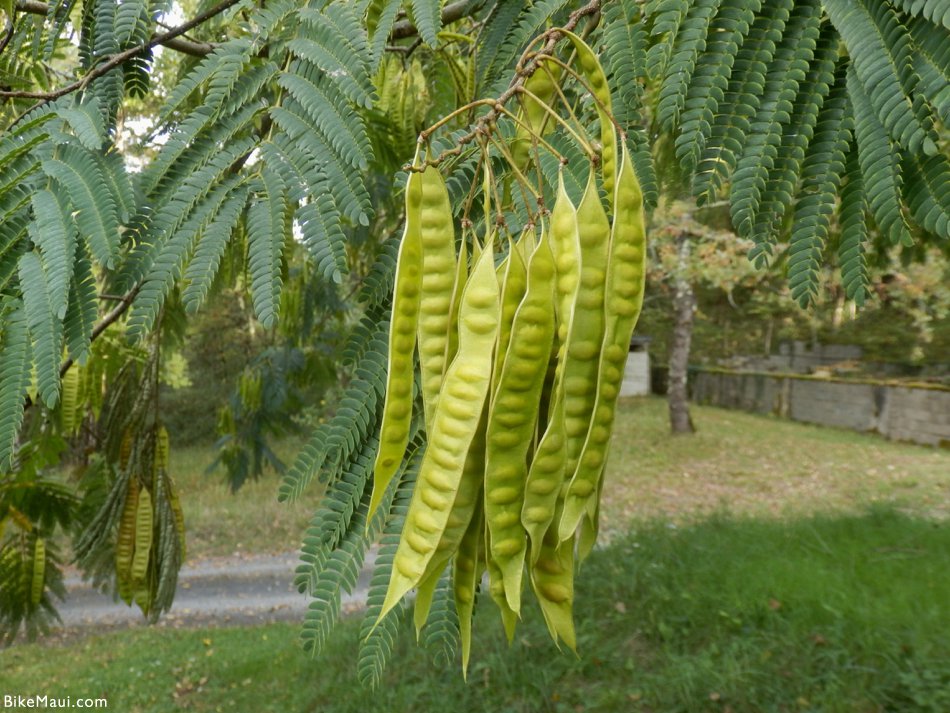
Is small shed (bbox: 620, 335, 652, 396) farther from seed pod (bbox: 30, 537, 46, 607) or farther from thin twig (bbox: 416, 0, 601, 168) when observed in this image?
thin twig (bbox: 416, 0, 601, 168)

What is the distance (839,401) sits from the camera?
47.6 ft

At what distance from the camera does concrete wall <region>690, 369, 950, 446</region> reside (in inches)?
487

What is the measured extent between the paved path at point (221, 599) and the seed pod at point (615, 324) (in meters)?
8.06

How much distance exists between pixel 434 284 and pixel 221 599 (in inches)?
363

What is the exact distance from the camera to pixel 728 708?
13.7 feet

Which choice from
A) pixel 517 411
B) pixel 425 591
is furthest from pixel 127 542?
pixel 517 411

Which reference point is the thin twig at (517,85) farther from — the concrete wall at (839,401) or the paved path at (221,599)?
the concrete wall at (839,401)

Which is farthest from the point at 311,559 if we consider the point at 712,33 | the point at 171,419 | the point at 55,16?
the point at 171,419

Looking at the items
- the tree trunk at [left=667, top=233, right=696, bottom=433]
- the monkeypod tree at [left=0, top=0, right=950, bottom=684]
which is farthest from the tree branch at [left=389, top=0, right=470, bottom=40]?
the tree trunk at [left=667, top=233, right=696, bottom=433]

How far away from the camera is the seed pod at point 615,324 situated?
0.88 metres

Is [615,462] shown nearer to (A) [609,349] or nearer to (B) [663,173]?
(B) [663,173]

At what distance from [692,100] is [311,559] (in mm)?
1018

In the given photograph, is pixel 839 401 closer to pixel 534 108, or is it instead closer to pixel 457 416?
pixel 534 108

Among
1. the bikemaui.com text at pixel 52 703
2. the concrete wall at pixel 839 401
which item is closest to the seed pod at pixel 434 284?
the bikemaui.com text at pixel 52 703
